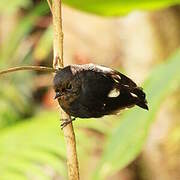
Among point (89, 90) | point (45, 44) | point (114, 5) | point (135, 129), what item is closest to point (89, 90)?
point (89, 90)

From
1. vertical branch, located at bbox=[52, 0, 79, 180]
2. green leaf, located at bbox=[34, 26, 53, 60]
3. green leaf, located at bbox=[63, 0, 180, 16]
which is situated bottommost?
vertical branch, located at bbox=[52, 0, 79, 180]

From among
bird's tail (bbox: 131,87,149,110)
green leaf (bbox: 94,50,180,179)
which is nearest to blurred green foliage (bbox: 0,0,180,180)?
green leaf (bbox: 94,50,180,179)

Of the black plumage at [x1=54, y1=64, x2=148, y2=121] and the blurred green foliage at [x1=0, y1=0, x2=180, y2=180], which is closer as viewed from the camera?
the black plumage at [x1=54, y1=64, x2=148, y2=121]

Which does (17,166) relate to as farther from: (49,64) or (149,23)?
(49,64)

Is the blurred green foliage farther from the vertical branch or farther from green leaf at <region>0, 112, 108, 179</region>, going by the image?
the vertical branch

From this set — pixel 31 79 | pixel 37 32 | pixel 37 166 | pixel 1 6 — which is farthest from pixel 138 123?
pixel 37 32
